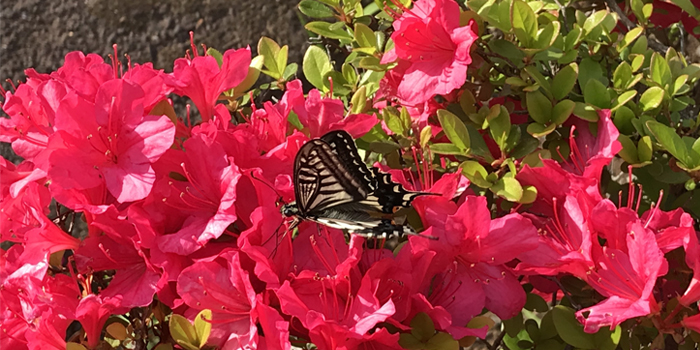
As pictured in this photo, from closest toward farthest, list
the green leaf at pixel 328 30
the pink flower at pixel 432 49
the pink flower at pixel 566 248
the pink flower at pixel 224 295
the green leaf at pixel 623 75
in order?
the pink flower at pixel 224 295 → the pink flower at pixel 566 248 → the pink flower at pixel 432 49 → the green leaf at pixel 623 75 → the green leaf at pixel 328 30

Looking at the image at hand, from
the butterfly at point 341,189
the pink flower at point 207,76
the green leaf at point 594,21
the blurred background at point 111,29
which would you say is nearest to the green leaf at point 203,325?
the butterfly at point 341,189

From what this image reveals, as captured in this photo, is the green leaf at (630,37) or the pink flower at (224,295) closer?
the pink flower at (224,295)

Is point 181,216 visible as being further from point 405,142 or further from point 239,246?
point 405,142

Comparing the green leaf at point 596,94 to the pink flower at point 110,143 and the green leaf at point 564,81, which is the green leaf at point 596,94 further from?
the pink flower at point 110,143

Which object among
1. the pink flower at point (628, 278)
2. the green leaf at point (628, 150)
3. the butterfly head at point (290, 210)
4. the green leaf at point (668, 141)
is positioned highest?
the butterfly head at point (290, 210)

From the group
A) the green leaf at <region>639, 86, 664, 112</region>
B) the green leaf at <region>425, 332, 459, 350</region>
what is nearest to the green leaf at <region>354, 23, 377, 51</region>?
the green leaf at <region>639, 86, 664, 112</region>

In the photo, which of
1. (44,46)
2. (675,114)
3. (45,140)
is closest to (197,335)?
(45,140)

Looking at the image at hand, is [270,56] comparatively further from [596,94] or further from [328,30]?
[596,94]
